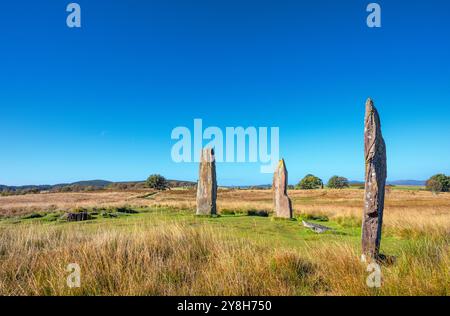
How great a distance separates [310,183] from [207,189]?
76814 mm

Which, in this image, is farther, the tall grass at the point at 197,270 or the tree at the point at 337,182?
the tree at the point at 337,182

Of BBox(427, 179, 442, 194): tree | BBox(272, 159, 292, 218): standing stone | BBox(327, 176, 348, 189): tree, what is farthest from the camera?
BBox(327, 176, 348, 189): tree

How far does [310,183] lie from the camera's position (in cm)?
9119

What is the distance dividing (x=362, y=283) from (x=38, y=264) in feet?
20.8

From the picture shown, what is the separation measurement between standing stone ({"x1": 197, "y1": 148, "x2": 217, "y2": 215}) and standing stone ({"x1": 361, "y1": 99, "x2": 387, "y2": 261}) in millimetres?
11585

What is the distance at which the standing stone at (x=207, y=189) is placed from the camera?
736 inches

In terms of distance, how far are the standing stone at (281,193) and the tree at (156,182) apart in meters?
58.7

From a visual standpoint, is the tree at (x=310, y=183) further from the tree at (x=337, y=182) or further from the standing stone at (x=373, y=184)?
the standing stone at (x=373, y=184)

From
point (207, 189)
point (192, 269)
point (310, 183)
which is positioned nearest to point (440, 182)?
point (310, 183)

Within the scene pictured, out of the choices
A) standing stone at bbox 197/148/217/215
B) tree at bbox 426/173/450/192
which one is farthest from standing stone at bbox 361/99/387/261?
tree at bbox 426/173/450/192

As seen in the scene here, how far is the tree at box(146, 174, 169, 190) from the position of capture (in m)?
75.7

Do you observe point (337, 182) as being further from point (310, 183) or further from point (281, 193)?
point (281, 193)

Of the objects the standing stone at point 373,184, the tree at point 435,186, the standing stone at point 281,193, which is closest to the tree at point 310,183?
the tree at point 435,186

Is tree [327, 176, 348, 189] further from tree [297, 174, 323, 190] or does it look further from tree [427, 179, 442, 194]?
tree [427, 179, 442, 194]
